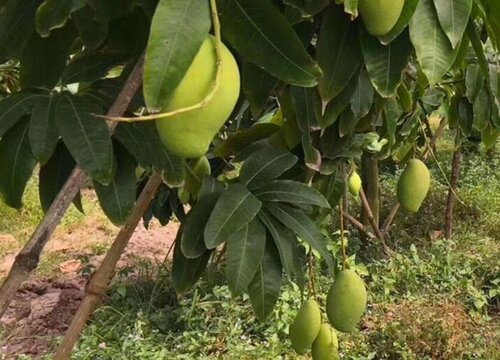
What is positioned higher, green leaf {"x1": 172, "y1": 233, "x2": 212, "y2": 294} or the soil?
green leaf {"x1": 172, "y1": 233, "x2": 212, "y2": 294}

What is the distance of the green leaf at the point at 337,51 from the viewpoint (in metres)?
Result: 0.71

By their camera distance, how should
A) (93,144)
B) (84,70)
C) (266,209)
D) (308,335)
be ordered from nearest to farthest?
(93,144), (84,70), (266,209), (308,335)

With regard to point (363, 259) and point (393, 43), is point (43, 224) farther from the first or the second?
point (363, 259)

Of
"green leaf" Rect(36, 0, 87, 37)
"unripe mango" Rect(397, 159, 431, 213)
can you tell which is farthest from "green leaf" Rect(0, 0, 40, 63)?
"unripe mango" Rect(397, 159, 431, 213)

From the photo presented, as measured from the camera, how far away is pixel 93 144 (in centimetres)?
63

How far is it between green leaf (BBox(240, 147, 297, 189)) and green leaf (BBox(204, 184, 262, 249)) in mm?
51

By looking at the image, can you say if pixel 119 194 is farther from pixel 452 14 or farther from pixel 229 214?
pixel 452 14

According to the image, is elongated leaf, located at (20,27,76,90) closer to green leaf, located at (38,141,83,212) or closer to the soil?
green leaf, located at (38,141,83,212)

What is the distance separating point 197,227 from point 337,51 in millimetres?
274

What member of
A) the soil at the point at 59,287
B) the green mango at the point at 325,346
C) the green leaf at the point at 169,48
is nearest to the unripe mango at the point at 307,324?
the green mango at the point at 325,346

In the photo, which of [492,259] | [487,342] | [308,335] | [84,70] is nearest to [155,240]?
[492,259]

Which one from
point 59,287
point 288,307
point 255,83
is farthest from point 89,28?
point 59,287

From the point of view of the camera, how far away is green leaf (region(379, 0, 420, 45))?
64 centimetres

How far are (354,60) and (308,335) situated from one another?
0.53m
